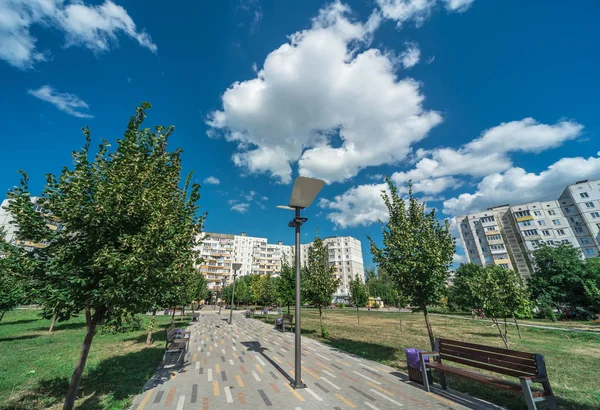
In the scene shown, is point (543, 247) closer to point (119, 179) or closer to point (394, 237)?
point (394, 237)

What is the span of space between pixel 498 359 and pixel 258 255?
10161cm

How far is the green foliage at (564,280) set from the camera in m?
30.9

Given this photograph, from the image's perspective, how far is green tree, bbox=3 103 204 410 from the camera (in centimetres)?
466

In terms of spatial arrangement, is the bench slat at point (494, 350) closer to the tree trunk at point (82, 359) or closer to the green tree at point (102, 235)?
the green tree at point (102, 235)

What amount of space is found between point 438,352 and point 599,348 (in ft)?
50.1

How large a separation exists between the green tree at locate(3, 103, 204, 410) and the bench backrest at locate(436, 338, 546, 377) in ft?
24.4

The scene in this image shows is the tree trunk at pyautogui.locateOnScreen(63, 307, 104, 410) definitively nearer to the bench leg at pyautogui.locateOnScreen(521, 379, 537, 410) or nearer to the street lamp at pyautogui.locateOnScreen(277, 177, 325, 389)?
the street lamp at pyautogui.locateOnScreen(277, 177, 325, 389)

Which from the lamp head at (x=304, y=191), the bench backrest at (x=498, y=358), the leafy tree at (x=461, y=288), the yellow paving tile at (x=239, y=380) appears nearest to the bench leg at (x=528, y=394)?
the bench backrest at (x=498, y=358)

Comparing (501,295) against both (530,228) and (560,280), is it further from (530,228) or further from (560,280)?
(530,228)

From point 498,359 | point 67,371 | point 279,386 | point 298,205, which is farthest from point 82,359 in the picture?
point 498,359

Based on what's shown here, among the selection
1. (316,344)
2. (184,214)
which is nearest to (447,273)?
(316,344)

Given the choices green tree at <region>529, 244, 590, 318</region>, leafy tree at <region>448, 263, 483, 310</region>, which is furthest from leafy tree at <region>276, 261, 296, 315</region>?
green tree at <region>529, 244, 590, 318</region>

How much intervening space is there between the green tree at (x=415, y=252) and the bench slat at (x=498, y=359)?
246 cm

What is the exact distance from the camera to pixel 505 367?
5.31 metres
